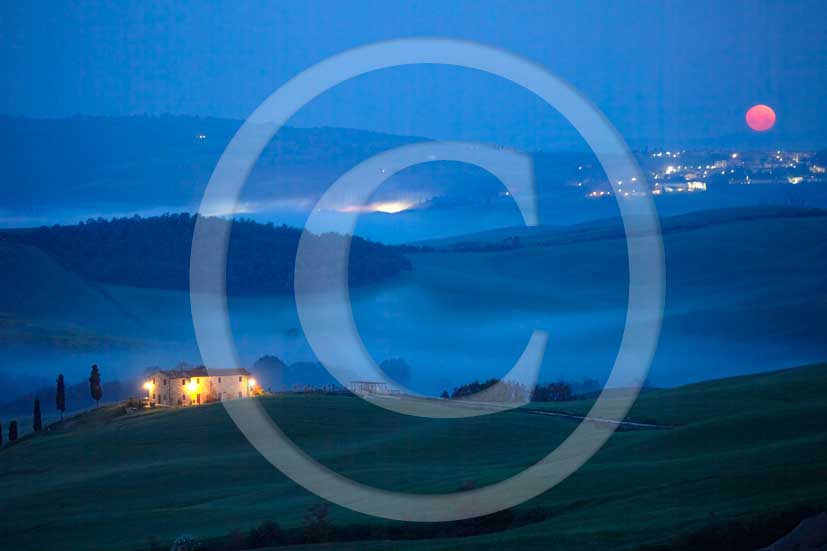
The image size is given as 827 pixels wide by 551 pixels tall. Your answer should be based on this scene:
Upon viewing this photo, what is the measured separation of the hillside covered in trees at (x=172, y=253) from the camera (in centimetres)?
15312

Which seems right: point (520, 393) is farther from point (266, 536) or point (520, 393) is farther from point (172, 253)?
point (172, 253)

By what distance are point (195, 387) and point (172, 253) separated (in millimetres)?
104131

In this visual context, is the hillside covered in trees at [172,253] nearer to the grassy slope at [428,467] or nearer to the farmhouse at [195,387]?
the farmhouse at [195,387]

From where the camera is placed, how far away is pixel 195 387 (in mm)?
63250

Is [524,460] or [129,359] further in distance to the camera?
[129,359]

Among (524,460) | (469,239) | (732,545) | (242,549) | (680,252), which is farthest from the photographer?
(469,239)

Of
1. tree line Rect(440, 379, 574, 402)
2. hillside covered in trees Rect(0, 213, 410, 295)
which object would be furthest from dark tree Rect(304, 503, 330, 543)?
hillside covered in trees Rect(0, 213, 410, 295)

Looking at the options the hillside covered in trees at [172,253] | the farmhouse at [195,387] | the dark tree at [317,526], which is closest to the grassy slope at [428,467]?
the dark tree at [317,526]

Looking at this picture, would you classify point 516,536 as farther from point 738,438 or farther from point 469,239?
point 469,239

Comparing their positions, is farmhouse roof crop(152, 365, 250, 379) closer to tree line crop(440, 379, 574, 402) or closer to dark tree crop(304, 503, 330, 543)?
tree line crop(440, 379, 574, 402)

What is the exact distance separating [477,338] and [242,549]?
9706 centimetres

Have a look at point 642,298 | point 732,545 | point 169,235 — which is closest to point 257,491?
point 732,545

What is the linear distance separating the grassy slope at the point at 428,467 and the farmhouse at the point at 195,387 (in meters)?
5.25

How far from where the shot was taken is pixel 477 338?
4815 inches
